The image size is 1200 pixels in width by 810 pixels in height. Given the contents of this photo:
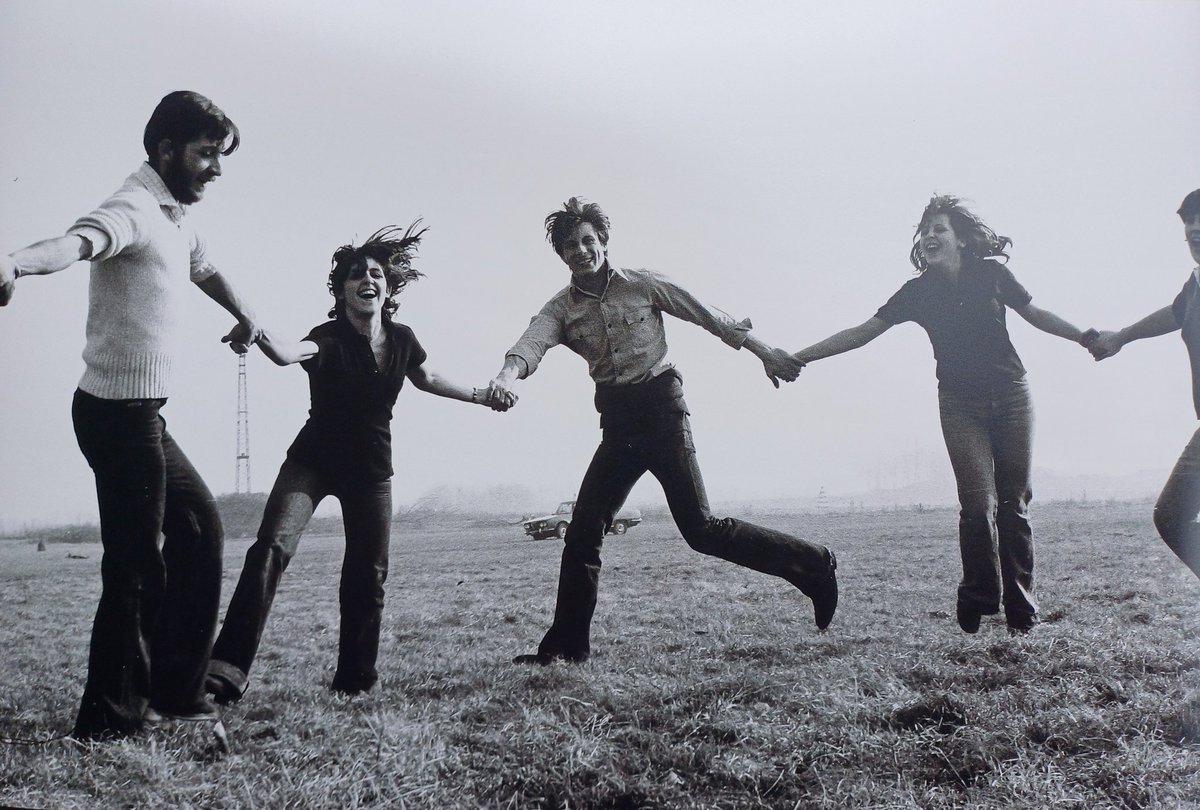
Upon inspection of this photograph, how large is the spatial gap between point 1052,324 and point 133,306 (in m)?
3.24

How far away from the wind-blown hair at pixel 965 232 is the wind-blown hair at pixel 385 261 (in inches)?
81.5

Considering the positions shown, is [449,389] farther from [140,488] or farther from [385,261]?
[140,488]

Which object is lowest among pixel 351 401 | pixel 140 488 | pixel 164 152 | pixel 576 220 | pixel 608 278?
pixel 140 488

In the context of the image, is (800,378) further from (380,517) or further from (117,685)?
(117,685)

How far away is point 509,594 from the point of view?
338 centimetres

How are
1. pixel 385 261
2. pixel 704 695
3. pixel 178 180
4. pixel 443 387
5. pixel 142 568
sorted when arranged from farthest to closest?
pixel 385 261 → pixel 443 387 → pixel 178 180 → pixel 704 695 → pixel 142 568

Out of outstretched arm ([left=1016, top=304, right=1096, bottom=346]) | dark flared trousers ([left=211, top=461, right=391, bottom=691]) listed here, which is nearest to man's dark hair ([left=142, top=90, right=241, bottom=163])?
dark flared trousers ([left=211, top=461, right=391, bottom=691])

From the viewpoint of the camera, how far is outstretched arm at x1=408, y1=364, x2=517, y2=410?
326cm

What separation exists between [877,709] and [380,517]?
190 centimetres

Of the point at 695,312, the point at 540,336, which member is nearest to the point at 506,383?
the point at 540,336

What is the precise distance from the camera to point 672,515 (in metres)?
3.24

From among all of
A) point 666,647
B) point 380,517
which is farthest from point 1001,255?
point 380,517

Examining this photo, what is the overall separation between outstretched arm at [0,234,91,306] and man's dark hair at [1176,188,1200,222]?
3.63 m

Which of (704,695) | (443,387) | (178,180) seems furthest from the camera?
(443,387)
